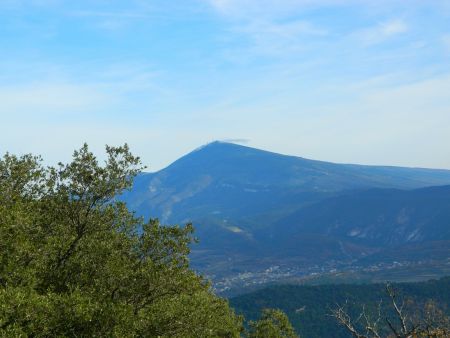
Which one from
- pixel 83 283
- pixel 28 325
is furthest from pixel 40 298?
pixel 83 283

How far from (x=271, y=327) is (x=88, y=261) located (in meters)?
27.0

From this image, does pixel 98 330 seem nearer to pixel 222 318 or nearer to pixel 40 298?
pixel 40 298

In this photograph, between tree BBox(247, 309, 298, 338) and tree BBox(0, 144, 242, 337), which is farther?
tree BBox(247, 309, 298, 338)

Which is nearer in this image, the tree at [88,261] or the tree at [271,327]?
the tree at [88,261]

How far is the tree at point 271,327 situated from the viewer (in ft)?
184

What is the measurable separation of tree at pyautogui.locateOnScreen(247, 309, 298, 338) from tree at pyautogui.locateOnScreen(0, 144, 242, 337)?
10.4 meters

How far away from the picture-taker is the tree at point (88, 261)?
101 feet

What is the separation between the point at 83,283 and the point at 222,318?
50.6 ft

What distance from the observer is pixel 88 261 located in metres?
37.1

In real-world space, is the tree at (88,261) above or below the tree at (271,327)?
above

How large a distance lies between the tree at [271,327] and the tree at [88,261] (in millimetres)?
10429

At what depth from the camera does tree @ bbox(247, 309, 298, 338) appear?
5622cm

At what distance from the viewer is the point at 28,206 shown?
125ft

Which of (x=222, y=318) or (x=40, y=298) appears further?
(x=222, y=318)
